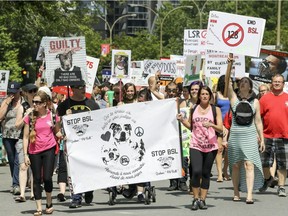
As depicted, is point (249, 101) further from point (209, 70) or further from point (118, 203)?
point (209, 70)

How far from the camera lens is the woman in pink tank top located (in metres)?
13.0

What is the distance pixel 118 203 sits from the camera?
542 inches

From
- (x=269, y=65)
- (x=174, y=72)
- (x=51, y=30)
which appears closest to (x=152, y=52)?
(x=51, y=30)

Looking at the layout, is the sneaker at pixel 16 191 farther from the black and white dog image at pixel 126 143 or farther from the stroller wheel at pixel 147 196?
the black and white dog image at pixel 126 143

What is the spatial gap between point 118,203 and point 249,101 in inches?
90.5

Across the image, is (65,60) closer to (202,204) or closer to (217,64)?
(202,204)

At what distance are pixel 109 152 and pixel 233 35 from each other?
11.1 ft

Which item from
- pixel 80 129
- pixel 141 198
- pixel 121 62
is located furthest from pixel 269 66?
pixel 80 129

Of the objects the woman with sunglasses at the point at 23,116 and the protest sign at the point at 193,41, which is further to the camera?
the protest sign at the point at 193,41

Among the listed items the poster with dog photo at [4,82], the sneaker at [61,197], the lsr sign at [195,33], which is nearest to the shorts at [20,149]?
the sneaker at [61,197]

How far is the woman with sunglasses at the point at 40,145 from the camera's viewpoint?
1259 cm

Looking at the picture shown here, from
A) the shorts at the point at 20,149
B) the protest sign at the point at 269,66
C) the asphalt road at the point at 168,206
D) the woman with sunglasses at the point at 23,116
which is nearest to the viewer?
the asphalt road at the point at 168,206

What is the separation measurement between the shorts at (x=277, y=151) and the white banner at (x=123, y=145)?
2.44 metres

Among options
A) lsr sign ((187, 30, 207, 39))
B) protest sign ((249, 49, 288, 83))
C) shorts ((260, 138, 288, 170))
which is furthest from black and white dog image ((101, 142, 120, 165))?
lsr sign ((187, 30, 207, 39))
